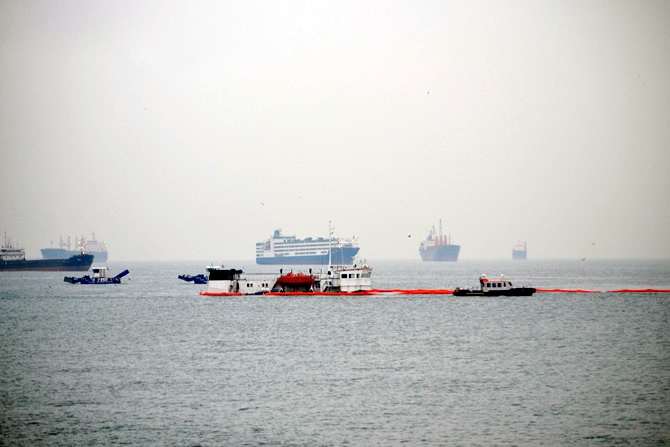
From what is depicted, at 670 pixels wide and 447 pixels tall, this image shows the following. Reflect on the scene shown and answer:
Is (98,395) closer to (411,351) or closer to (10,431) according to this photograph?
(10,431)

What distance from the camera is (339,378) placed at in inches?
2365

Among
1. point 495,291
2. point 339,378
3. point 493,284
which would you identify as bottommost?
point 339,378

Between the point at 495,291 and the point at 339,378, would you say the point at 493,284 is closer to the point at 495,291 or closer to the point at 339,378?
the point at 495,291

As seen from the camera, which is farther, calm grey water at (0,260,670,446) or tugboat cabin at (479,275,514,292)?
tugboat cabin at (479,275,514,292)

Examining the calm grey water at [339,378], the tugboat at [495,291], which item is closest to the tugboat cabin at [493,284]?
the tugboat at [495,291]

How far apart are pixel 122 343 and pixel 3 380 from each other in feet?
71.1

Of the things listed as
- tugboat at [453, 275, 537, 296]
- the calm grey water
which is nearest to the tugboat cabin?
tugboat at [453, 275, 537, 296]

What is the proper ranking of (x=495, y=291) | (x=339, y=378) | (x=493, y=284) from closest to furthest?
(x=339, y=378) → (x=495, y=291) → (x=493, y=284)

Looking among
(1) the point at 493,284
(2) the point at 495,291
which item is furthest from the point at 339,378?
(1) the point at 493,284

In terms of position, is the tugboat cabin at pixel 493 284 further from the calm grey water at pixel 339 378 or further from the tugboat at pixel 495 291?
the calm grey water at pixel 339 378

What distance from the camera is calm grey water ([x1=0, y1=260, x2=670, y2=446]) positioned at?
44469 mm

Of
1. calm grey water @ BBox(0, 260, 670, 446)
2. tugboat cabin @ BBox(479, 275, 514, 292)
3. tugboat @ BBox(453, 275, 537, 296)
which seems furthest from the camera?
tugboat cabin @ BBox(479, 275, 514, 292)

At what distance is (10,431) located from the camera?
147 feet

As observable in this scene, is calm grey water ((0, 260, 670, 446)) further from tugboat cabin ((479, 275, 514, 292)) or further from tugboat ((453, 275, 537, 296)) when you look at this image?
tugboat cabin ((479, 275, 514, 292))
